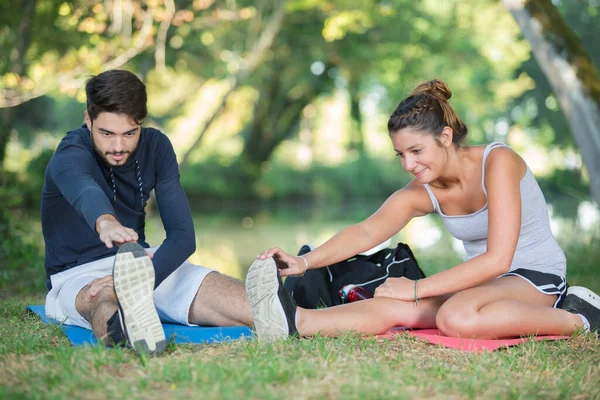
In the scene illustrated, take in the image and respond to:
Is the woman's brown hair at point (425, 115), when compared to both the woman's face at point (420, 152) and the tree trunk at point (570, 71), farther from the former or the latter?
the tree trunk at point (570, 71)

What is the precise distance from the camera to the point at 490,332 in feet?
9.96

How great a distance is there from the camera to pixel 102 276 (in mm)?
3221

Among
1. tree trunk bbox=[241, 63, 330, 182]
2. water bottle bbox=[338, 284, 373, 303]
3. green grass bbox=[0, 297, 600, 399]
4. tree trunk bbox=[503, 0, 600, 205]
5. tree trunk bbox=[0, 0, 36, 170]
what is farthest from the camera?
tree trunk bbox=[241, 63, 330, 182]

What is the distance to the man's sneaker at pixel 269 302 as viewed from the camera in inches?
112

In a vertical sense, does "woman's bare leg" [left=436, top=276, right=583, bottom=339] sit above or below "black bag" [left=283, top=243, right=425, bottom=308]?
below

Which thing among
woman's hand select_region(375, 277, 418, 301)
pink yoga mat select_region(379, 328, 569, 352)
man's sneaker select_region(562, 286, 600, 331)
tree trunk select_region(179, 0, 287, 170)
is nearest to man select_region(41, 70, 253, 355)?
woman's hand select_region(375, 277, 418, 301)

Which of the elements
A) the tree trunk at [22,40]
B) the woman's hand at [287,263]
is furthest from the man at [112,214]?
the tree trunk at [22,40]

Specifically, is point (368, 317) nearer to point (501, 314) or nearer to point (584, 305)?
point (501, 314)

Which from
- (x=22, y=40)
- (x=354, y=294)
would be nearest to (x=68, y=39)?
(x=22, y=40)

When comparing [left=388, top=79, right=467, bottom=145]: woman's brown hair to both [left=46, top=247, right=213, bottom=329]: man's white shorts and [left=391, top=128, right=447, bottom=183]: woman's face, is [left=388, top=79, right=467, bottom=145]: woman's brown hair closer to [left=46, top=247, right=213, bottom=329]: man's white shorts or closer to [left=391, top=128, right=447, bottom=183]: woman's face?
[left=391, top=128, right=447, bottom=183]: woman's face

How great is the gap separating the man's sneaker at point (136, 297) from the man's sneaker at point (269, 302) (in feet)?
1.44

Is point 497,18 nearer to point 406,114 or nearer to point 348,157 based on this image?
point 348,157

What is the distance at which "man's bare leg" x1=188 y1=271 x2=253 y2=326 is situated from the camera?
3.28 metres

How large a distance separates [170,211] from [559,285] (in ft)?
6.20
